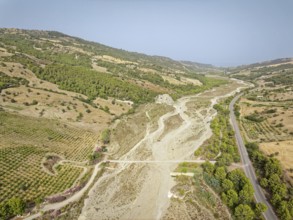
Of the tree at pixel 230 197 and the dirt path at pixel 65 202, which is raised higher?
the tree at pixel 230 197

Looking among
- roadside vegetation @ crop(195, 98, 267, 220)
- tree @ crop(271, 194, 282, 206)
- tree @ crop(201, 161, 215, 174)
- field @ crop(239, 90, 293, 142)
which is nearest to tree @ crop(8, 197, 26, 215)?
roadside vegetation @ crop(195, 98, 267, 220)

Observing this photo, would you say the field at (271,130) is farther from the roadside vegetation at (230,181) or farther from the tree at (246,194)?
the tree at (246,194)

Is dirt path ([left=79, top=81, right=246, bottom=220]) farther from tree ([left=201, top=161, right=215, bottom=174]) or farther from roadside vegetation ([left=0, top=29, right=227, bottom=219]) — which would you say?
tree ([left=201, top=161, right=215, bottom=174])

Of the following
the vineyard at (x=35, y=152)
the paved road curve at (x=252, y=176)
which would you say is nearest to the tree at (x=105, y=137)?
the vineyard at (x=35, y=152)

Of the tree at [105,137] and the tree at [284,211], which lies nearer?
the tree at [284,211]

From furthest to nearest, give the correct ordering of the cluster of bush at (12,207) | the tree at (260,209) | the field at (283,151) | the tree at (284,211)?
the field at (283,151)
the tree at (260,209)
the cluster of bush at (12,207)
the tree at (284,211)

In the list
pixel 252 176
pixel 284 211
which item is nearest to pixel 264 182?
pixel 252 176

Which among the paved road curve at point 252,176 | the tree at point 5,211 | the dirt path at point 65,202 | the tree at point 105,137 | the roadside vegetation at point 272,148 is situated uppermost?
the roadside vegetation at point 272,148
